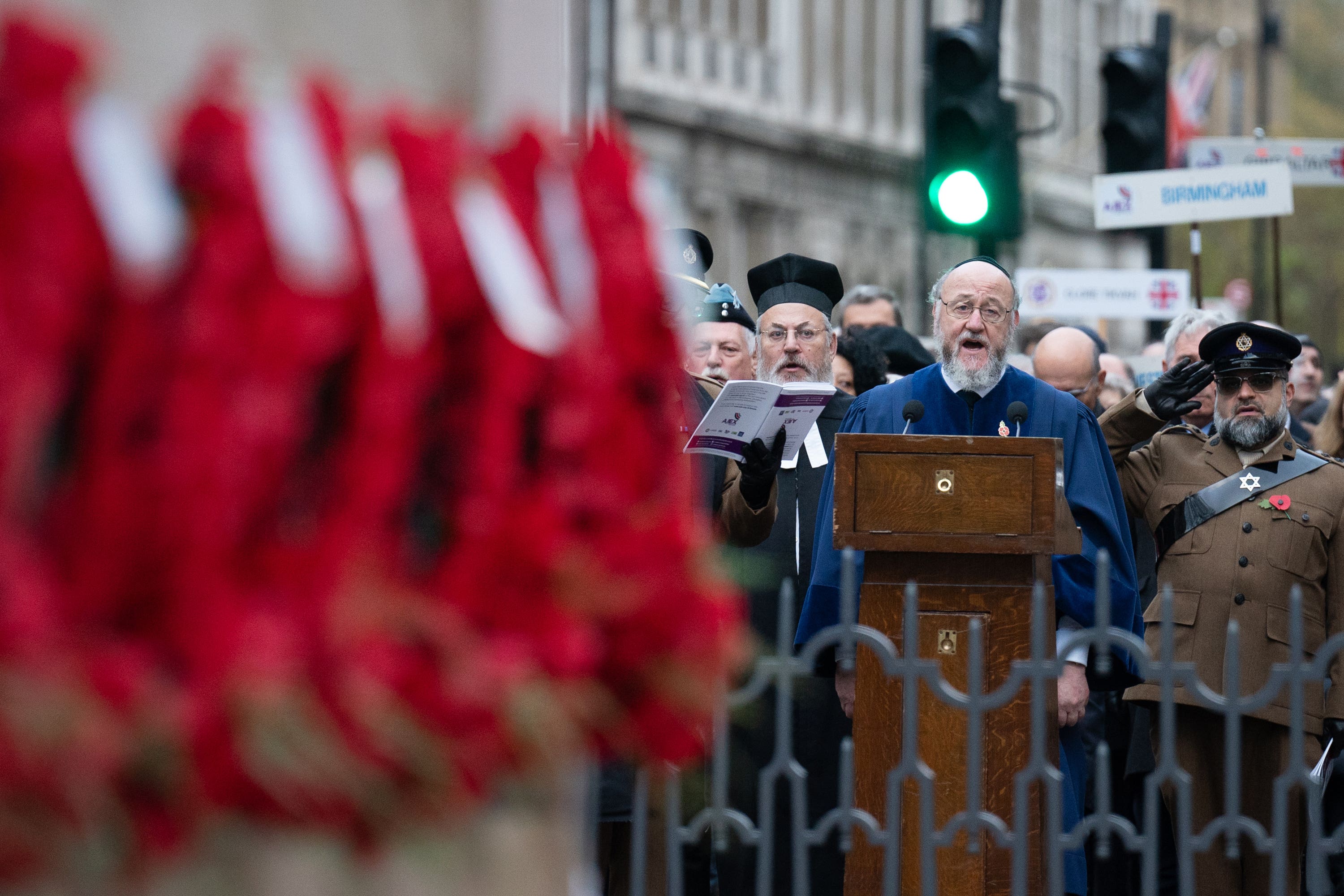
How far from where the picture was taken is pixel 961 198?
891 cm

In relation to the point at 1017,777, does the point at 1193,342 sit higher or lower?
higher

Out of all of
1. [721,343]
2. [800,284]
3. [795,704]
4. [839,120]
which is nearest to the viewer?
[795,704]

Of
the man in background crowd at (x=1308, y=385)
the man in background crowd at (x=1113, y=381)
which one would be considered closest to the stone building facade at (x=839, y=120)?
the man in background crowd at (x=1113, y=381)

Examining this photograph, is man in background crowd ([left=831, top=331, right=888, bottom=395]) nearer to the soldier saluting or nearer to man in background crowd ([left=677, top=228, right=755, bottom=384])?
man in background crowd ([left=677, top=228, right=755, bottom=384])

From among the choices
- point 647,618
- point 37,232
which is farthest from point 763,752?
point 37,232

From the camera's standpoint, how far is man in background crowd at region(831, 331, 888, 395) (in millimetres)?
7566

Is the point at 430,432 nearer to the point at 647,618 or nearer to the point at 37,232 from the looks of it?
the point at 647,618

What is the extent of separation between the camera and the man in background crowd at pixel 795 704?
5988mm

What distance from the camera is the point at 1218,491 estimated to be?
646 centimetres

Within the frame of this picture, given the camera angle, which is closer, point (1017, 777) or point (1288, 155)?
point (1017, 777)

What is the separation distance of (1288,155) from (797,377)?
5.52m

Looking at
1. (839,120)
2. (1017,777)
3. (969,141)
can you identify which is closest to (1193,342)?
(969,141)

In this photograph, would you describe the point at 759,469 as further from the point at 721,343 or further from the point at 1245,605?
the point at 1245,605

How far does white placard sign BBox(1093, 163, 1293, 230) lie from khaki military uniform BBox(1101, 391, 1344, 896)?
3.15 m
